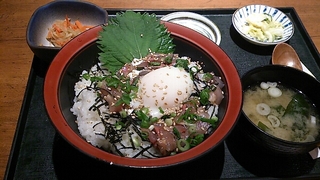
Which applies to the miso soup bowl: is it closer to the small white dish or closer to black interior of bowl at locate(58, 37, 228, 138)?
black interior of bowl at locate(58, 37, 228, 138)

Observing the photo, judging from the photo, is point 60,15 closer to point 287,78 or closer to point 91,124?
point 91,124

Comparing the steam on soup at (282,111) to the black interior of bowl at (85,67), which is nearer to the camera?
the black interior of bowl at (85,67)

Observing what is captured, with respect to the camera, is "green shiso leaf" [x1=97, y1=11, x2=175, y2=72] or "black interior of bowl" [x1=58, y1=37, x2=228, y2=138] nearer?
"black interior of bowl" [x1=58, y1=37, x2=228, y2=138]

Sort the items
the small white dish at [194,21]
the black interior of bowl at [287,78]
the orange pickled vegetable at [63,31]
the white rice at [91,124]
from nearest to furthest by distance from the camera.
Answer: the white rice at [91,124] < the black interior of bowl at [287,78] < the orange pickled vegetable at [63,31] < the small white dish at [194,21]

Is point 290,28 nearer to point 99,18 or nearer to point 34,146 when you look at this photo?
point 99,18

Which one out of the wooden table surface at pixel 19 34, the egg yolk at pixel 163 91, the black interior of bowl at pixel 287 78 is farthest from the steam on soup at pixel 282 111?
the wooden table surface at pixel 19 34

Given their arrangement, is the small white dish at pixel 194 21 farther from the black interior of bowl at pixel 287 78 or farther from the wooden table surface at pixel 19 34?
the black interior of bowl at pixel 287 78

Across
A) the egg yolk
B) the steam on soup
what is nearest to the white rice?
the egg yolk
